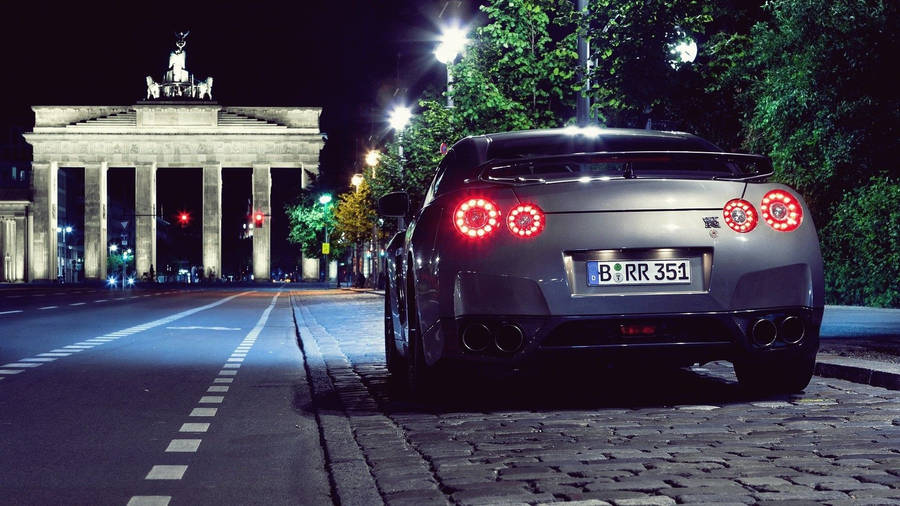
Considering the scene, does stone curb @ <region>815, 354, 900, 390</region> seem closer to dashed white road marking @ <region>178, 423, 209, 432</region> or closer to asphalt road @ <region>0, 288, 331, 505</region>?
asphalt road @ <region>0, 288, 331, 505</region>

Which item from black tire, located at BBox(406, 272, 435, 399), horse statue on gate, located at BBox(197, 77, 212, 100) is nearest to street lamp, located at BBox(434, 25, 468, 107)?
black tire, located at BBox(406, 272, 435, 399)

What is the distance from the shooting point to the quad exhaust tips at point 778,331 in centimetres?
776

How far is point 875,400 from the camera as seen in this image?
8805 millimetres

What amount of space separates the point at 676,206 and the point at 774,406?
162 centimetres

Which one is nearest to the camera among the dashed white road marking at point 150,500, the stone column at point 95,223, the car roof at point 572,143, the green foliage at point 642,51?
the dashed white road marking at point 150,500

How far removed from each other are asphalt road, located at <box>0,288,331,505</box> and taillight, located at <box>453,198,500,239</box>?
1.49 meters

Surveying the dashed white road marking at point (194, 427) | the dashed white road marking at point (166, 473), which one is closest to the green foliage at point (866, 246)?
the dashed white road marking at point (194, 427)

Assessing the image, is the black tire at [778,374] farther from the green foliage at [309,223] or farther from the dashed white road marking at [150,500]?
the green foliage at [309,223]

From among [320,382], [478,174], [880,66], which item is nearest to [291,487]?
[478,174]

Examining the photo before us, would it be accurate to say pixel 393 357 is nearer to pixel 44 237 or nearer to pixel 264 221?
pixel 264 221

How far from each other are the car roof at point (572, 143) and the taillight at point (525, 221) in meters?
1.08

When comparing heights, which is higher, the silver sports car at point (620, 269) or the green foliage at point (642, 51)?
the green foliage at point (642, 51)

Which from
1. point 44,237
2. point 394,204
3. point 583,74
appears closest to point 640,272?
point 394,204

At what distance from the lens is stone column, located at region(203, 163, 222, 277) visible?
11231cm
